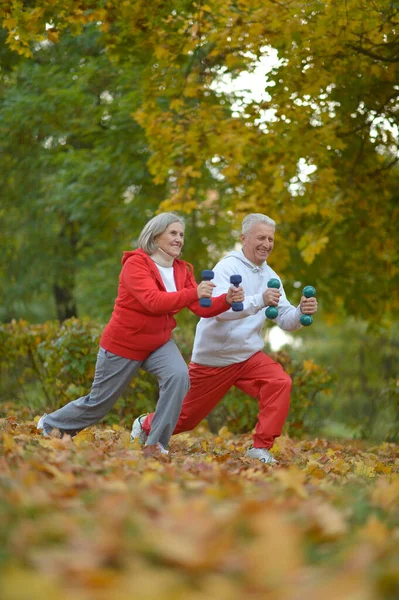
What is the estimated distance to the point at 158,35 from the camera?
8875 mm

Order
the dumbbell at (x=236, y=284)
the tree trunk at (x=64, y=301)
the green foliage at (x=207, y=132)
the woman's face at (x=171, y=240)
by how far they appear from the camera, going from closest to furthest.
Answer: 1. the dumbbell at (x=236, y=284)
2. the woman's face at (x=171, y=240)
3. the green foliage at (x=207, y=132)
4. the tree trunk at (x=64, y=301)

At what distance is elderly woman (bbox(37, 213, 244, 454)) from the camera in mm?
5680

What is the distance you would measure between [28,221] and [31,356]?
6.45m

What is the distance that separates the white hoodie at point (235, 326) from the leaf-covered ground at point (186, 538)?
7.96 feet

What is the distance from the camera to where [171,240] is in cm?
584

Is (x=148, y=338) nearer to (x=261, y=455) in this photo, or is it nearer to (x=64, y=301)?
(x=261, y=455)

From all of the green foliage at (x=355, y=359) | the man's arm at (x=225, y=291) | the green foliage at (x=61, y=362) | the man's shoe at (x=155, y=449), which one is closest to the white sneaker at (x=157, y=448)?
the man's shoe at (x=155, y=449)

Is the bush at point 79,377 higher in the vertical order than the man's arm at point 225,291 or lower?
lower

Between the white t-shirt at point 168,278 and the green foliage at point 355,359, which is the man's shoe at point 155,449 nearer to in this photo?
the white t-shirt at point 168,278

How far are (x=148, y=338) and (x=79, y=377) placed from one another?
3.16 metres

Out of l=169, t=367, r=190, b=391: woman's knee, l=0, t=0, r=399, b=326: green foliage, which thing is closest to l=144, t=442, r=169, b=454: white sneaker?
l=169, t=367, r=190, b=391: woman's knee

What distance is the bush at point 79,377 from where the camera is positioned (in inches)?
340

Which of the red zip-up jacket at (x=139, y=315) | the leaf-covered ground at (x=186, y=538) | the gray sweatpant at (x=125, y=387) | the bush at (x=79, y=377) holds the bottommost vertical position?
the bush at (x=79, y=377)

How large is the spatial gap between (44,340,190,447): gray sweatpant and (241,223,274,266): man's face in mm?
967
